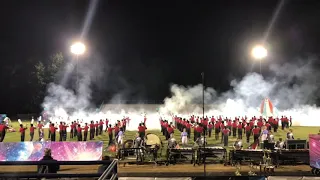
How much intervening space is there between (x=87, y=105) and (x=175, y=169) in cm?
5309

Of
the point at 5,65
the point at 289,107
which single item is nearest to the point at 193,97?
the point at 289,107

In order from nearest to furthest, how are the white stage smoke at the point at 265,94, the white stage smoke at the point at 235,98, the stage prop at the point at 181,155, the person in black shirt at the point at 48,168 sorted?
the person in black shirt at the point at 48,168
the stage prop at the point at 181,155
the white stage smoke at the point at 235,98
the white stage smoke at the point at 265,94

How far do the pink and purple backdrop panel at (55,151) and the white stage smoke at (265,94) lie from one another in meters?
42.0

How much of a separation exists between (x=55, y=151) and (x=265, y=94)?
51.5m

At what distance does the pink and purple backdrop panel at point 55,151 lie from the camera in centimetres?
1435

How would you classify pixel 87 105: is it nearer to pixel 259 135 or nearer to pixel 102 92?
pixel 102 92

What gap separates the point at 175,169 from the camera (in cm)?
1402

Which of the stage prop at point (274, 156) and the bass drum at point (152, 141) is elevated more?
the bass drum at point (152, 141)

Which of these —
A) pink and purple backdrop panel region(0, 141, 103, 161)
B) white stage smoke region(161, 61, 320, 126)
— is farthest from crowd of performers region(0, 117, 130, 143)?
white stage smoke region(161, 61, 320, 126)

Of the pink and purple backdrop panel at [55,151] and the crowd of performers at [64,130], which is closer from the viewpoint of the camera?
the pink and purple backdrop panel at [55,151]

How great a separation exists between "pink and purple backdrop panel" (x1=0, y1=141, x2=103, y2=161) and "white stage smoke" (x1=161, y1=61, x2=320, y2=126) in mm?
41974

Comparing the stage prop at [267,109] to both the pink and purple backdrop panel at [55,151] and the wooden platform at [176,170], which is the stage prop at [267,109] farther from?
the pink and purple backdrop panel at [55,151]

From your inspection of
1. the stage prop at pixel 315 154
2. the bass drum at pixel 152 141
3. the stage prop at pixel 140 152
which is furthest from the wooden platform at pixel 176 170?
the bass drum at pixel 152 141

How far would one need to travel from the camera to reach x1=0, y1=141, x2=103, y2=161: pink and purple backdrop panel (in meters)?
14.4
